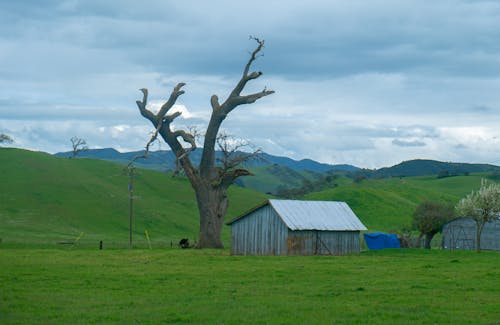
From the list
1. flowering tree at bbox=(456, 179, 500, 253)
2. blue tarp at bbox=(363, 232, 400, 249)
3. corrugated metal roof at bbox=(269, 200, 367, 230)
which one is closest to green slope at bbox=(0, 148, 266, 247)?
blue tarp at bbox=(363, 232, 400, 249)

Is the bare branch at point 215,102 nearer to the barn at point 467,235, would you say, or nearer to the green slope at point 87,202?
the green slope at point 87,202

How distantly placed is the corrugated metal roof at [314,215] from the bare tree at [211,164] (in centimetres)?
577

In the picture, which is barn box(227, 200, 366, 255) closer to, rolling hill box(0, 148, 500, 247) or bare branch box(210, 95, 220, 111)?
bare branch box(210, 95, 220, 111)

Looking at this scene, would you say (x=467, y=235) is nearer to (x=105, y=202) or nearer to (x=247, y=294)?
(x=247, y=294)

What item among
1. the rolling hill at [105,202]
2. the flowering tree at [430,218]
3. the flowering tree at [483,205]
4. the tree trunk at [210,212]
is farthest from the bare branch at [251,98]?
the rolling hill at [105,202]

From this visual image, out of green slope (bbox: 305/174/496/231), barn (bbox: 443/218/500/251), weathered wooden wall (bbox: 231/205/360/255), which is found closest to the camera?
weathered wooden wall (bbox: 231/205/360/255)

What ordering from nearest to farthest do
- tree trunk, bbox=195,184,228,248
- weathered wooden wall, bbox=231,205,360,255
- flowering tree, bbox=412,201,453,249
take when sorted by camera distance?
weathered wooden wall, bbox=231,205,360,255 < tree trunk, bbox=195,184,228,248 < flowering tree, bbox=412,201,453,249

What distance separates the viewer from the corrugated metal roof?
54.5 metres

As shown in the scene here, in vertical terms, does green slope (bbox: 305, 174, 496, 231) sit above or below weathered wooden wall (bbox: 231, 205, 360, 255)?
above

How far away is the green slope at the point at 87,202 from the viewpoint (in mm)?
91188

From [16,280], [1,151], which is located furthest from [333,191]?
[16,280]

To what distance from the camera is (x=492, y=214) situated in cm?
5869

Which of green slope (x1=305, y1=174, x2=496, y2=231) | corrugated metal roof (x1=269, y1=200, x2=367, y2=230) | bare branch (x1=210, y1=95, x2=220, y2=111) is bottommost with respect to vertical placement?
corrugated metal roof (x1=269, y1=200, x2=367, y2=230)

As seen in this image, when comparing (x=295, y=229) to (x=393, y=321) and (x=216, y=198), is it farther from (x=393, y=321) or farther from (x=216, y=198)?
(x=393, y=321)
